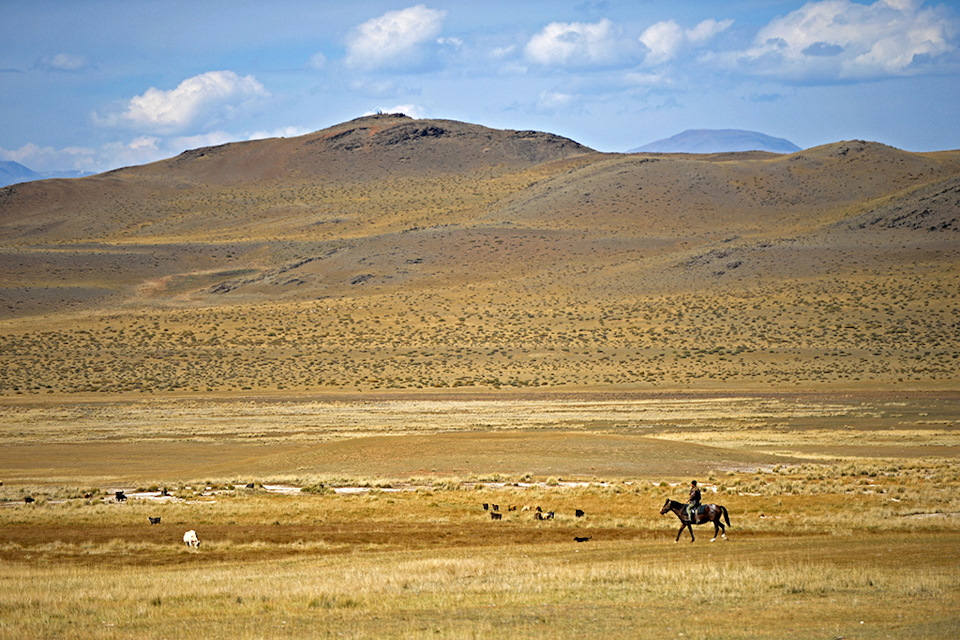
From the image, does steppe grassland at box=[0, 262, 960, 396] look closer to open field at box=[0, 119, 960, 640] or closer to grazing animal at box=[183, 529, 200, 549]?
open field at box=[0, 119, 960, 640]

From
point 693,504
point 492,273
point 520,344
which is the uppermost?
point 492,273

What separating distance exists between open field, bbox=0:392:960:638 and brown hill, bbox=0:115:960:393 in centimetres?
1606

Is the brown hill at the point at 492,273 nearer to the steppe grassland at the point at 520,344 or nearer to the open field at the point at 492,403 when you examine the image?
the steppe grassland at the point at 520,344

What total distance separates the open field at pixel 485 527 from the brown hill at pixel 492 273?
1606 cm

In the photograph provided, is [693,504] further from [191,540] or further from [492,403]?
[492,403]

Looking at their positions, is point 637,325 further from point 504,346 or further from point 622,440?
point 622,440

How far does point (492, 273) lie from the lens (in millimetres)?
91562

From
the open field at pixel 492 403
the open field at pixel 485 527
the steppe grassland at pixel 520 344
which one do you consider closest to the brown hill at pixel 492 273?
the steppe grassland at pixel 520 344

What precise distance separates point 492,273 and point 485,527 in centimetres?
7282

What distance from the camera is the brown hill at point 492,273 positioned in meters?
58.6

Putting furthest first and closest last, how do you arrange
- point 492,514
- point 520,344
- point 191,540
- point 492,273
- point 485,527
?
point 492,273 < point 520,344 < point 492,514 < point 485,527 < point 191,540

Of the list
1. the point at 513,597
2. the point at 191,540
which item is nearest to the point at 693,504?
the point at 513,597

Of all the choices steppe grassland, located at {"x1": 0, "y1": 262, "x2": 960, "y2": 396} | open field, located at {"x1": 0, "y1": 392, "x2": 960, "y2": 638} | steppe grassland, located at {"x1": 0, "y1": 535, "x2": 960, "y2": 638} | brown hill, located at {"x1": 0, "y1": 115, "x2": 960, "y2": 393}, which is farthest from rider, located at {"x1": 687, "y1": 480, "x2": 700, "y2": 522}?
brown hill, located at {"x1": 0, "y1": 115, "x2": 960, "y2": 393}

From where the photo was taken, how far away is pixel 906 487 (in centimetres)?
2264
